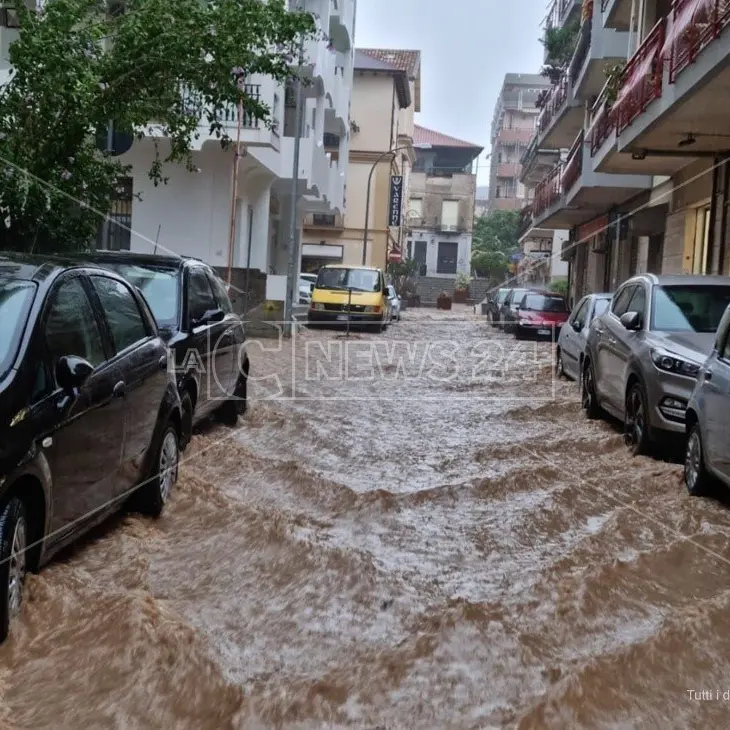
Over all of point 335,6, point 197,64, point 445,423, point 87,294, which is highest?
point 335,6

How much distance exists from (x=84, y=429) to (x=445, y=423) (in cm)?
736

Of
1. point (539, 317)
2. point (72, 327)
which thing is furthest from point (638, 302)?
point (539, 317)

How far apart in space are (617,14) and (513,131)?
71.8m

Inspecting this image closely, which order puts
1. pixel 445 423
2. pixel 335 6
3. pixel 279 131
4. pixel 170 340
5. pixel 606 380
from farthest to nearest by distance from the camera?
pixel 335 6 → pixel 279 131 → pixel 445 423 → pixel 606 380 → pixel 170 340

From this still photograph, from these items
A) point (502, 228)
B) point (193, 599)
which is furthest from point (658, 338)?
point (502, 228)

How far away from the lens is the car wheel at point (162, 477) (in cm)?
660

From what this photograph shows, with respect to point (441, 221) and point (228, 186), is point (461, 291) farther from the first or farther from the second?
point (228, 186)

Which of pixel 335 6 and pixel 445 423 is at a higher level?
pixel 335 6

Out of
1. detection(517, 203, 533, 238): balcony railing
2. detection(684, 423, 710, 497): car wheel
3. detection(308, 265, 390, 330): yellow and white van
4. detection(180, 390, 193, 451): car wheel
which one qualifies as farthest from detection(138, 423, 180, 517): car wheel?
detection(517, 203, 533, 238): balcony railing

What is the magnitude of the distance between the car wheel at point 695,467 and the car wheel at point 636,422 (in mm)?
1258

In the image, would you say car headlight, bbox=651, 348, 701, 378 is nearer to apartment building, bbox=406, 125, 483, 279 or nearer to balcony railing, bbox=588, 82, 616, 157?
balcony railing, bbox=588, 82, 616, 157

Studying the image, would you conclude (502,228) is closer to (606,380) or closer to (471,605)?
(606,380)

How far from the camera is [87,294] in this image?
19.5 feet

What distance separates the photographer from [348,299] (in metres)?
29.6
